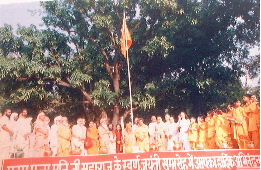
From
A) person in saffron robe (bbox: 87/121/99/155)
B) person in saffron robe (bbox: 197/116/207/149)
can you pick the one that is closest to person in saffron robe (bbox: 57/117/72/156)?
person in saffron robe (bbox: 87/121/99/155)

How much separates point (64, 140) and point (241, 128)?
4338mm

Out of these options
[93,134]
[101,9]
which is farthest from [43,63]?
[93,134]

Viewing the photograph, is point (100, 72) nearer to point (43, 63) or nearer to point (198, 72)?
point (43, 63)

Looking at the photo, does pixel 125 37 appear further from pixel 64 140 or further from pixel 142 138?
pixel 64 140

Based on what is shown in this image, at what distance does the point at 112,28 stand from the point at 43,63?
2426 mm

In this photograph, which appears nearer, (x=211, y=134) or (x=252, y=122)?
(x=252, y=122)

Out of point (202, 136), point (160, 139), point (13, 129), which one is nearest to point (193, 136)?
point (202, 136)

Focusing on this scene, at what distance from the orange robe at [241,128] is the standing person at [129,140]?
2547 millimetres

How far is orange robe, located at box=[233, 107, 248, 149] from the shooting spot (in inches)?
322

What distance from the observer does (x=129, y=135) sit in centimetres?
909

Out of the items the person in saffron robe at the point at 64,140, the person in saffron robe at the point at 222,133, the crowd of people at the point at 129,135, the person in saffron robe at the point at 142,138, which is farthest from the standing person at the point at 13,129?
the person in saffron robe at the point at 222,133

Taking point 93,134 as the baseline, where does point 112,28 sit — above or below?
above

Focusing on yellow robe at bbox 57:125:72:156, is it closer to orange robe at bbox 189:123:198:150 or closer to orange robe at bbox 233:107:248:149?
orange robe at bbox 189:123:198:150

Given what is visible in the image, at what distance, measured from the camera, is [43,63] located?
10.7 m
